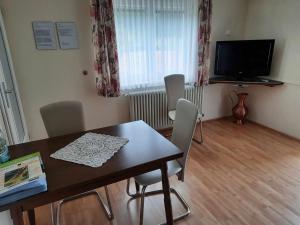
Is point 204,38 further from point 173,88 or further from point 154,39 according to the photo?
point 173,88

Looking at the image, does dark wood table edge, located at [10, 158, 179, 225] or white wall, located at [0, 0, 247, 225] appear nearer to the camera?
dark wood table edge, located at [10, 158, 179, 225]

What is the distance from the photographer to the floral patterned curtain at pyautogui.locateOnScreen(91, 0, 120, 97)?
2646 mm

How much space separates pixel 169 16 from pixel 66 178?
2.77 metres

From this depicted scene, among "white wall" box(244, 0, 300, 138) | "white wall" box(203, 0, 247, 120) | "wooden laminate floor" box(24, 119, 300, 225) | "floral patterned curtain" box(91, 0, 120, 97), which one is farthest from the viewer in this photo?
"white wall" box(203, 0, 247, 120)

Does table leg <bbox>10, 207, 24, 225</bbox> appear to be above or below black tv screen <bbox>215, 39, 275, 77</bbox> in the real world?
below

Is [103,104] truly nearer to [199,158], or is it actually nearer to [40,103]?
[40,103]

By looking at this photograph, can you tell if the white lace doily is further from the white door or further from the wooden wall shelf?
the wooden wall shelf

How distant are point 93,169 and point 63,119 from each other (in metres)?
0.89

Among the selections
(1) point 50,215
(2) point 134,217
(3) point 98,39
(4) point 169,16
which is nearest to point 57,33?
(3) point 98,39

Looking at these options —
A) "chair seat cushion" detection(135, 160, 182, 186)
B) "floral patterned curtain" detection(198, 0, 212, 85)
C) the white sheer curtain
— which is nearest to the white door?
"chair seat cushion" detection(135, 160, 182, 186)

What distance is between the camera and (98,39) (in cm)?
272

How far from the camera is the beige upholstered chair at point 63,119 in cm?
187

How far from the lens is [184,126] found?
175 cm

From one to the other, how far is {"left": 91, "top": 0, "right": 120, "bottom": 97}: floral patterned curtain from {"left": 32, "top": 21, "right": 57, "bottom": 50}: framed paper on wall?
508mm
